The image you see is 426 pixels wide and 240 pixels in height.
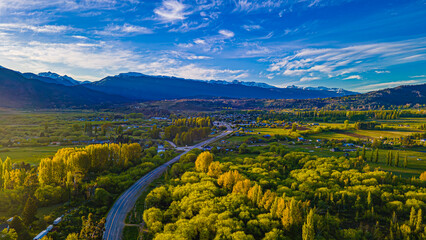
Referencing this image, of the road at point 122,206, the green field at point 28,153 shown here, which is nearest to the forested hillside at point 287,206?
the road at point 122,206

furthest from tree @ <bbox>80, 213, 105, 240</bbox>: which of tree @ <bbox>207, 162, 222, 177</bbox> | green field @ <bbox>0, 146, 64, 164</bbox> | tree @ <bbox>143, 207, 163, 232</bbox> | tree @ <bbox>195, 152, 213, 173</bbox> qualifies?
green field @ <bbox>0, 146, 64, 164</bbox>

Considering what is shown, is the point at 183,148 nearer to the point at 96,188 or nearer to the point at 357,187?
the point at 96,188

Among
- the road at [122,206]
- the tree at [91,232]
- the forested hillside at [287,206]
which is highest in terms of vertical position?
the forested hillside at [287,206]

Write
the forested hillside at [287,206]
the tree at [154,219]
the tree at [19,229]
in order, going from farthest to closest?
the tree at [154,219]
the forested hillside at [287,206]
the tree at [19,229]

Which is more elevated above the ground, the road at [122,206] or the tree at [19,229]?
the tree at [19,229]

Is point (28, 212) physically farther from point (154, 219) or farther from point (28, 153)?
point (28, 153)

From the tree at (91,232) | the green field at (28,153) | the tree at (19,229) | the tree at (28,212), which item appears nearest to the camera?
the tree at (91,232)

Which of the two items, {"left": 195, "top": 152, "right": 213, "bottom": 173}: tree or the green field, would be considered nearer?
{"left": 195, "top": 152, "right": 213, "bottom": 173}: tree

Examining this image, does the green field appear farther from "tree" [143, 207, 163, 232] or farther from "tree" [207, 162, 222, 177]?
"tree" [207, 162, 222, 177]

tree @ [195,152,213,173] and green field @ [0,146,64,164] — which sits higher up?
tree @ [195,152,213,173]

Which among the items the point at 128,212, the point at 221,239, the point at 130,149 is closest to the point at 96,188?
the point at 128,212

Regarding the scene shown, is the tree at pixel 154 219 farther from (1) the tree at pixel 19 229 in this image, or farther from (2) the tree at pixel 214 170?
(2) the tree at pixel 214 170
